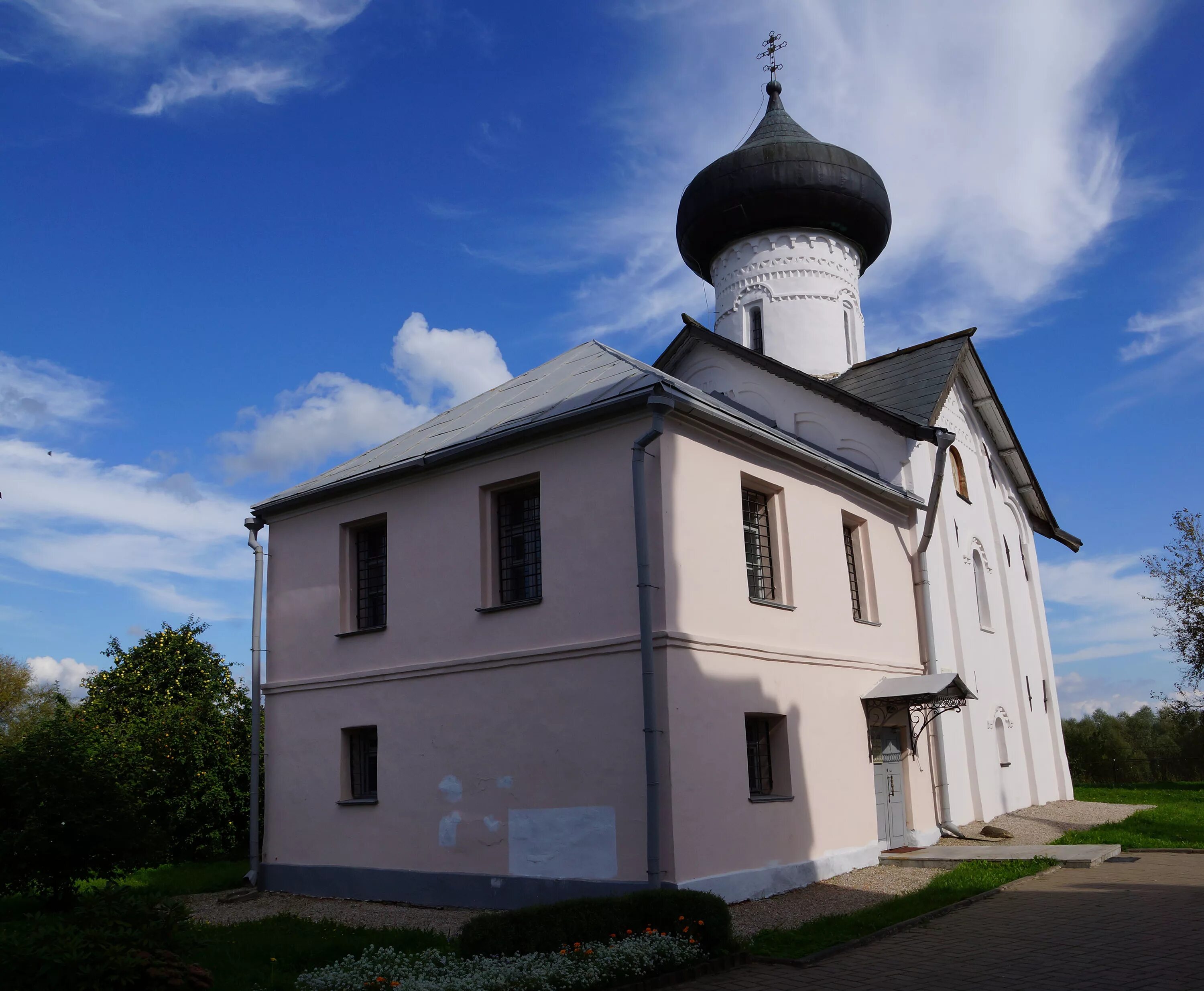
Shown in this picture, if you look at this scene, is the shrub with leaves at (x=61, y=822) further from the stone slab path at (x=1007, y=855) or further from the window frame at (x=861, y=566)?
the window frame at (x=861, y=566)

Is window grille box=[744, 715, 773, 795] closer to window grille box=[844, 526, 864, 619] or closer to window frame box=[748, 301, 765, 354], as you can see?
window grille box=[844, 526, 864, 619]

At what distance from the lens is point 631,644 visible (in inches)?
416

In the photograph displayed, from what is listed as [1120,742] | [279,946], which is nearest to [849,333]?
[279,946]

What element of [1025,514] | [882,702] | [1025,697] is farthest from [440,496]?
[1025,514]

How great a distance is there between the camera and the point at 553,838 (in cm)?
1081

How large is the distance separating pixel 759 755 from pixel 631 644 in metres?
2.42

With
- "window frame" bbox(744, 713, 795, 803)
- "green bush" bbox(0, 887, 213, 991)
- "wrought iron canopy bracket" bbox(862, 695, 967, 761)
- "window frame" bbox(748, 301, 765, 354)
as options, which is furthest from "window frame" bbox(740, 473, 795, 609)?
"window frame" bbox(748, 301, 765, 354)

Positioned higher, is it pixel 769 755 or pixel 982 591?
pixel 982 591

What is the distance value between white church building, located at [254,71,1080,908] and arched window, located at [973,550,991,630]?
1.53 feet

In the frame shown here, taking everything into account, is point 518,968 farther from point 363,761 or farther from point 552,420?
point 363,761

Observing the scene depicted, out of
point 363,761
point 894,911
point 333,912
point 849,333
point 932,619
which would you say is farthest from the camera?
point 849,333

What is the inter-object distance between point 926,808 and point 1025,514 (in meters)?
9.57

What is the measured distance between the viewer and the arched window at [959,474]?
1795 cm

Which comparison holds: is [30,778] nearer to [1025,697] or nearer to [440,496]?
[440,496]
